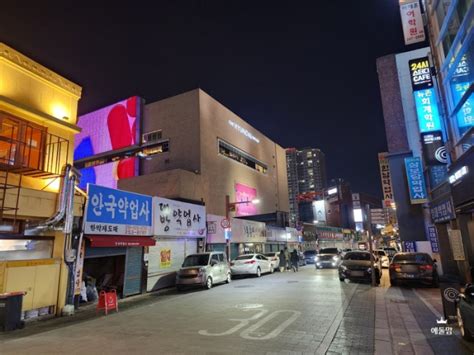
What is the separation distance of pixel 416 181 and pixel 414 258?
13.5 meters

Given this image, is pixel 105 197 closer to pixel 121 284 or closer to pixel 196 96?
pixel 121 284

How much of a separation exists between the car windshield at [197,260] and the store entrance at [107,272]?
3438 millimetres

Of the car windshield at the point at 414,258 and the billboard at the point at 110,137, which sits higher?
the billboard at the point at 110,137

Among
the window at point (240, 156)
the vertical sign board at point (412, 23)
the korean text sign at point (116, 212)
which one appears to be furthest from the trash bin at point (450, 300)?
the window at point (240, 156)

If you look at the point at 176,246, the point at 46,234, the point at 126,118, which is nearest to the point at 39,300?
the point at 46,234

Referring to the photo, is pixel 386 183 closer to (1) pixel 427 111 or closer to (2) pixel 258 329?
(1) pixel 427 111

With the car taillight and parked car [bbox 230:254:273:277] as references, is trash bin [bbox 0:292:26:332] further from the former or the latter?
the car taillight

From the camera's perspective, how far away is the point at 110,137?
126 feet

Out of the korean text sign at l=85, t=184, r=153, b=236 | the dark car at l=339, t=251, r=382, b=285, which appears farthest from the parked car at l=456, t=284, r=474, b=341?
the korean text sign at l=85, t=184, r=153, b=236

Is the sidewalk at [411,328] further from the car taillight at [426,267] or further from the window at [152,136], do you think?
the window at [152,136]

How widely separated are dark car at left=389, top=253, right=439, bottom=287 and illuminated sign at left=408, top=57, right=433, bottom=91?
42.5 ft

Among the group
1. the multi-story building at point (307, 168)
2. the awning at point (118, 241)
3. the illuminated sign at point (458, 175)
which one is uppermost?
the multi-story building at point (307, 168)

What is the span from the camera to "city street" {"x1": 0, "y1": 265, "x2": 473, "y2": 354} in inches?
252

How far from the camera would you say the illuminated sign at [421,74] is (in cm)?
2220
